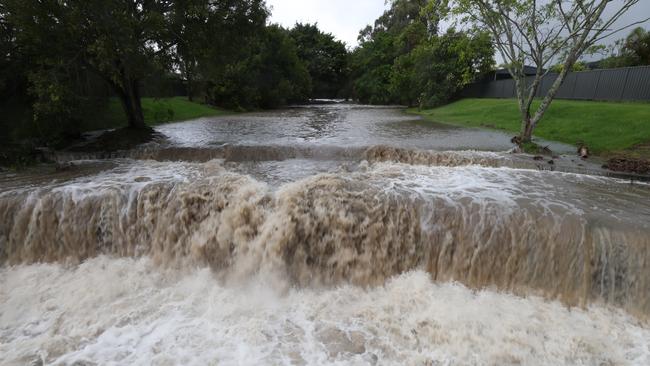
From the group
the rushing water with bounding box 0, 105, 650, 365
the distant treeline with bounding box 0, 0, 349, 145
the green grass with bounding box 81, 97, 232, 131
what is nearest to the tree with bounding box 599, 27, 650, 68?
the rushing water with bounding box 0, 105, 650, 365

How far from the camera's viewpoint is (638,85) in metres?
16.3

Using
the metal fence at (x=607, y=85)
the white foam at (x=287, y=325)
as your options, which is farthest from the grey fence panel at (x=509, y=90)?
the white foam at (x=287, y=325)

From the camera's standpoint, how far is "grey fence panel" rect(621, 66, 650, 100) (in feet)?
52.1

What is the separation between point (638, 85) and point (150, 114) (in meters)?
23.0

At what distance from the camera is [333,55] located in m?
52.4

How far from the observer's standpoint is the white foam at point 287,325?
4145mm

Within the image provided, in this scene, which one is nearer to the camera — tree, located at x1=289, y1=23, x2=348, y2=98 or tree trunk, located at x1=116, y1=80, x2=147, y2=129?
tree trunk, located at x1=116, y1=80, x2=147, y2=129

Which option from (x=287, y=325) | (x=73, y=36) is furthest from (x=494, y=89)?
(x=287, y=325)

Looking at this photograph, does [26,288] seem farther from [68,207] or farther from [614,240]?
[614,240]

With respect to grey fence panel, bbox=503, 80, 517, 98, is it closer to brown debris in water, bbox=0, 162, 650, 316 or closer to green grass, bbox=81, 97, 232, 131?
green grass, bbox=81, 97, 232, 131

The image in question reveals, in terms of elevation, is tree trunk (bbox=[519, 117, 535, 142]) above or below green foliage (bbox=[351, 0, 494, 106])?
below

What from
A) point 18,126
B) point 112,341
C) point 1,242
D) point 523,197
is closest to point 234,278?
point 112,341

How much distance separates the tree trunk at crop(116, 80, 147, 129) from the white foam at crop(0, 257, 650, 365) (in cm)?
921

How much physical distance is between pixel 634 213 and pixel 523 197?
1622 mm
